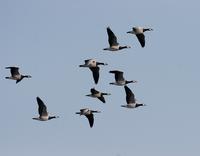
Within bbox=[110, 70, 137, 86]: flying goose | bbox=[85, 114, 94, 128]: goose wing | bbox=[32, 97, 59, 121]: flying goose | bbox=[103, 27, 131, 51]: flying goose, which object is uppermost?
bbox=[103, 27, 131, 51]: flying goose

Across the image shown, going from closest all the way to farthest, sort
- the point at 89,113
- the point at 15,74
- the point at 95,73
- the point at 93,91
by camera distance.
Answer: the point at 15,74 < the point at 95,73 < the point at 89,113 < the point at 93,91

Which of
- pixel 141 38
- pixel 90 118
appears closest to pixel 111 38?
pixel 141 38

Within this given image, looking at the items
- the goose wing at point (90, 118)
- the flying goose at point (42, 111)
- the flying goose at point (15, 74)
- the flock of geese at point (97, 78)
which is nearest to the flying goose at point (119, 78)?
the flock of geese at point (97, 78)

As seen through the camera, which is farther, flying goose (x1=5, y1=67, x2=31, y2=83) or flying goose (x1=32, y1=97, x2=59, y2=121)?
flying goose (x1=5, y1=67, x2=31, y2=83)

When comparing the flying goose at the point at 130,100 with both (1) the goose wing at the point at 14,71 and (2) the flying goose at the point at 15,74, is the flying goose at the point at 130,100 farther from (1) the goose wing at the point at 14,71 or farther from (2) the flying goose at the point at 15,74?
(1) the goose wing at the point at 14,71

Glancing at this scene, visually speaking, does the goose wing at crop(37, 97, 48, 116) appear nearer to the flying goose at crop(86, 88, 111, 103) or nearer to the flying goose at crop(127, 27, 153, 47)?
the flying goose at crop(86, 88, 111, 103)

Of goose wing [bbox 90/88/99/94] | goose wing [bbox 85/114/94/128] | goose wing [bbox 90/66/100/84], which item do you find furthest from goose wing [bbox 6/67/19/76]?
goose wing [bbox 85/114/94/128]

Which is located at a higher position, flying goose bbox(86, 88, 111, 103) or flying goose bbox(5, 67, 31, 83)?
flying goose bbox(5, 67, 31, 83)

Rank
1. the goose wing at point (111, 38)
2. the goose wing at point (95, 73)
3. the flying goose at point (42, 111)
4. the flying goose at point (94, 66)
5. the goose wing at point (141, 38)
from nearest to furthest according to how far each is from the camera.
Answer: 1. the goose wing at point (111, 38)
2. the flying goose at point (42, 111)
3. the goose wing at point (141, 38)
4. the flying goose at point (94, 66)
5. the goose wing at point (95, 73)

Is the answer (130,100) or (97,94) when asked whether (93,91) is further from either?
(130,100)

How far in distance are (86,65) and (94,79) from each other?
3282mm

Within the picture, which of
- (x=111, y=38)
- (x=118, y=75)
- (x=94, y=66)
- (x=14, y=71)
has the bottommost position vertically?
(x=118, y=75)

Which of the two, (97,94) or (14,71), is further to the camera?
(97,94)

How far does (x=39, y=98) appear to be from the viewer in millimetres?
169125
